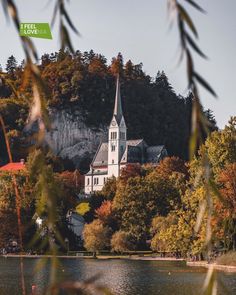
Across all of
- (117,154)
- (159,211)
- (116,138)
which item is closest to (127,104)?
(116,138)

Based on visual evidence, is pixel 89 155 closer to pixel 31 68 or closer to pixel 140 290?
pixel 140 290

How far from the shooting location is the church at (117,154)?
117m

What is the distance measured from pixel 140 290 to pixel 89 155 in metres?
97.7

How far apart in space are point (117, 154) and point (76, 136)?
1494cm

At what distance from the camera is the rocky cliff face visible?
12712cm

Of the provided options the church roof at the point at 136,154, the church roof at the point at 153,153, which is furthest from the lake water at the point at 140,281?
the church roof at the point at 153,153

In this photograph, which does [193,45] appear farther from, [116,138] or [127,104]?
[127,104]

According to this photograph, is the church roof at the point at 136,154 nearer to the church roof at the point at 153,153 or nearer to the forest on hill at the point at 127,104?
the church roof at the point at 153,153

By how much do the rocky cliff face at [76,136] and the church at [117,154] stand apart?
595 cm

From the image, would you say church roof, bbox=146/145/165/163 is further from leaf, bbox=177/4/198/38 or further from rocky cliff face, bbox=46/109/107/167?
leaf, bbox=177/4/198/38

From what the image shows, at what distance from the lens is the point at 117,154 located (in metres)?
118

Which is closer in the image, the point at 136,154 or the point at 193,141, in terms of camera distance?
the point at 193,141

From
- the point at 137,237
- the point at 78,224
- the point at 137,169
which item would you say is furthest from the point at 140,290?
the point at 137,169

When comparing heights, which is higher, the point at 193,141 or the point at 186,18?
the point at 186,18
